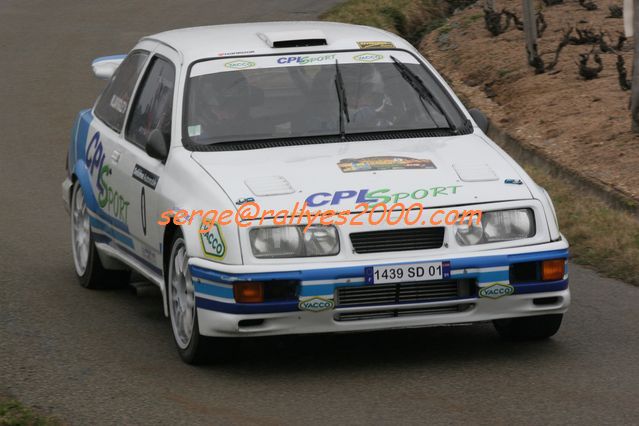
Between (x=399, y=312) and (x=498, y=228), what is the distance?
2.07ft

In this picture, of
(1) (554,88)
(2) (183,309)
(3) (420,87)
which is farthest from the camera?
(1) (554,88)

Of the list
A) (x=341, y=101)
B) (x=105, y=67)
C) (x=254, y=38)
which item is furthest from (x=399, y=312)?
(x=105, y=67)

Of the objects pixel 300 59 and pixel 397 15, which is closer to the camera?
pixel 300 59

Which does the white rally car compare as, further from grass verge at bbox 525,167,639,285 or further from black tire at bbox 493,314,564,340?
grass verge at bbox 525,167,639,285

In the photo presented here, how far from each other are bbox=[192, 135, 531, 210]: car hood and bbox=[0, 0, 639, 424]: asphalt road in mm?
834

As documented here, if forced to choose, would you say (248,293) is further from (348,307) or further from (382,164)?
(382,164)

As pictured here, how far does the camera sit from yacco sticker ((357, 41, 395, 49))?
8594 mm

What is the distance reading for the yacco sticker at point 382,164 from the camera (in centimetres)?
735

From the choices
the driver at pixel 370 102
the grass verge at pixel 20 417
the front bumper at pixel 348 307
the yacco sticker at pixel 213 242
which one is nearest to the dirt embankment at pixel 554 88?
the driver at pixel 370 102

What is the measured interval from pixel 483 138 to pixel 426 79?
65cm

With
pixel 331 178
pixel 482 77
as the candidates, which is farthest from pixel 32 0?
pixel 331 178

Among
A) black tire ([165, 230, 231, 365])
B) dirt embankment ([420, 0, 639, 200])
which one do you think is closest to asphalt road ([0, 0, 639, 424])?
black tire ([165, 230, 231, 365])

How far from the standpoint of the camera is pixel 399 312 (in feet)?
23.0

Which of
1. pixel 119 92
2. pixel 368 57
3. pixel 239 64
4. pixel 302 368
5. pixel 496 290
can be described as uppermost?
pixel 239 64
